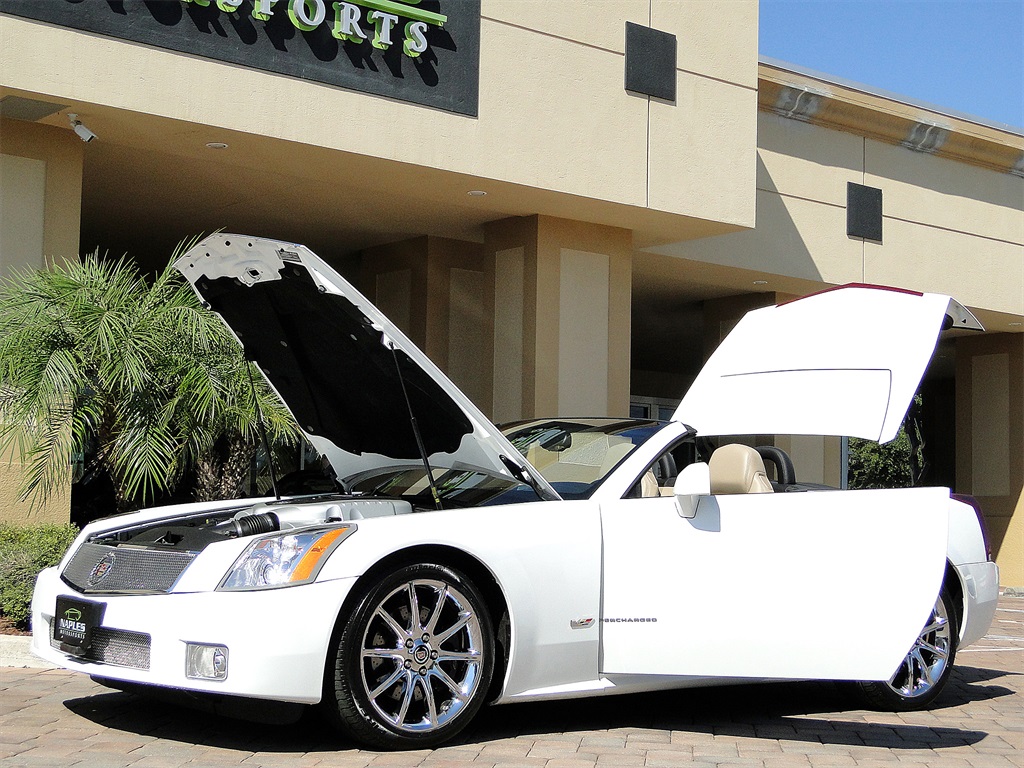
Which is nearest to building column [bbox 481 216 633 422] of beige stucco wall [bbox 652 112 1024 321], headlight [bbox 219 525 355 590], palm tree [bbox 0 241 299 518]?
beige stucco wall [bbox 652 112 1024 321]

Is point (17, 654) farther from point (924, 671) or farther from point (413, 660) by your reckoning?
point (924, 671)

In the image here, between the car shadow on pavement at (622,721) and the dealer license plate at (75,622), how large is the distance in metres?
0.47

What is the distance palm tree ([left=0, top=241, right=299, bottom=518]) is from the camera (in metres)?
8.91

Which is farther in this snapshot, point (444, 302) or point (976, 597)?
point (444, 302)

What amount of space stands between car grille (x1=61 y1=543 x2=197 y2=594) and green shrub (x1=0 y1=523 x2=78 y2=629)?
2.73 m

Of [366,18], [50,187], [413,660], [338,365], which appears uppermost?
[366,18]

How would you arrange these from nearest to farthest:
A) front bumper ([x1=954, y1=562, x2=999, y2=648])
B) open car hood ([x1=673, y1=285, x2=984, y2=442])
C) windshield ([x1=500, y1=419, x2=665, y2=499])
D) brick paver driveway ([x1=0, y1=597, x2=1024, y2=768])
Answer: brick paver driveway ([x1=0, y1=597, x2=1024, y2=768]), open car hood ([x1=673, y1=285, x2=984, y2=442]), windshield ([x1=500, y1=419, x2=665, y2=499]), front bumper ([x1=954, y1=562, x2=999, y2=648])

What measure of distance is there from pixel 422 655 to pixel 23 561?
440cm

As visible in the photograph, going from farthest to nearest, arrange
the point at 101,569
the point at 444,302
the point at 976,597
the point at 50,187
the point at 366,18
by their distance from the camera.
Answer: the point at 444,302 < the point at 366,18 < the point at 50,187 < the point at 976,597 < the point at 101,569

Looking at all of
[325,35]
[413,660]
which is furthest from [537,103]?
[413,660]

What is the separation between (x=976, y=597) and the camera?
7.03 m

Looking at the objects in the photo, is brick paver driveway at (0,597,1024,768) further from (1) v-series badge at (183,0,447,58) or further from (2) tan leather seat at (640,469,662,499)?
(1) v-series badge at (183,0,447,58)

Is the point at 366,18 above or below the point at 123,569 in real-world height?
above

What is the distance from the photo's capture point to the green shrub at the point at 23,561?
800 centimetres
